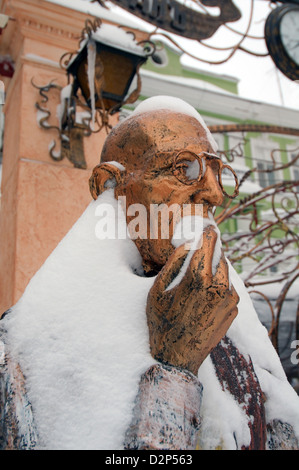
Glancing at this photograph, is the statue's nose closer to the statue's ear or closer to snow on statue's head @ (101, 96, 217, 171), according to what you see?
snow on statue's head @ (101, 96, 217, 171)

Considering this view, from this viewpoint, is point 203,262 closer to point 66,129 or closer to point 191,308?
point 191,308

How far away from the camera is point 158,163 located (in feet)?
2.89

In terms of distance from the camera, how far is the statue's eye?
0.85 meters

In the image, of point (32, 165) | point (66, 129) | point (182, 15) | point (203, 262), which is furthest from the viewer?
point (182, 15)

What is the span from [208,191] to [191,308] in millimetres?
259

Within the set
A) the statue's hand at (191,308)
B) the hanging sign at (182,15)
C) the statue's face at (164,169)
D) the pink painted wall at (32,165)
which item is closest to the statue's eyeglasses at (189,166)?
the statue's face at (164,169)

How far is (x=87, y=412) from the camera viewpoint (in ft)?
2.33

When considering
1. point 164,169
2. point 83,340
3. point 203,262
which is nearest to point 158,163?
point 164,169

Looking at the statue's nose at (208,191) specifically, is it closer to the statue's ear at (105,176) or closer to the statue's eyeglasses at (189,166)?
the statue's eyeglasses at (189,166)

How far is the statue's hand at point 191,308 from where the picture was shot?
72cm

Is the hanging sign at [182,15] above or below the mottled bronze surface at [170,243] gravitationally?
above

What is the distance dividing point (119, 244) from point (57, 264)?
0.14 meters

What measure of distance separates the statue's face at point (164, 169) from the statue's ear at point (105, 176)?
2 cm
